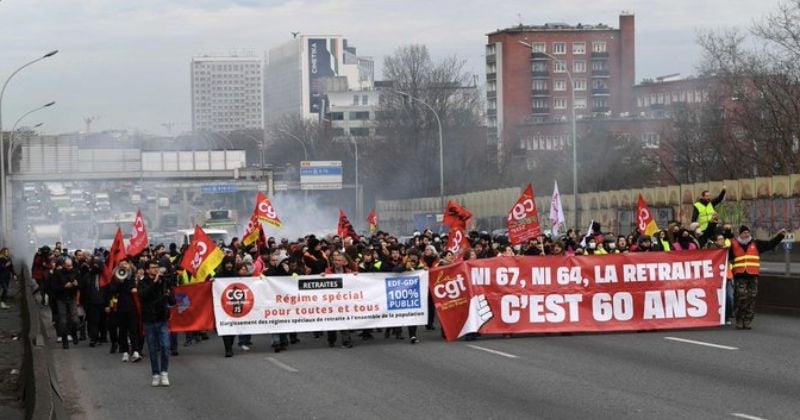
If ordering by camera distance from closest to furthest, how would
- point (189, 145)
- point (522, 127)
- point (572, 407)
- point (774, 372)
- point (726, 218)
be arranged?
point (572, 407)
point (774, 372)
point (726, 218)
point (189, 145)
point (522, 127)

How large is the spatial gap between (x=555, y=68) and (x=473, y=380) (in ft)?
453

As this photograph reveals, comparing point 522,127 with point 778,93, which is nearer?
point 778,93

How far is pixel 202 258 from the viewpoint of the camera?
24219 mm

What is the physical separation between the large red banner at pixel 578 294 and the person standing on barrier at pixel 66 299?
7045 millimetres

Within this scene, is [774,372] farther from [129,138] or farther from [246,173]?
[129,138]

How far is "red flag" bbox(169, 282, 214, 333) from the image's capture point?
75.2ft

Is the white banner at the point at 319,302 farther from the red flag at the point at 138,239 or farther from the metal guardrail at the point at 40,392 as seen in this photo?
the red flag at the point at 138,239

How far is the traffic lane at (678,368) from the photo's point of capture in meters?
14.7

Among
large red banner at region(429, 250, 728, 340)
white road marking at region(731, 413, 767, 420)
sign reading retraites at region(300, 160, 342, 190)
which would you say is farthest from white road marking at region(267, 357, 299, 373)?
sign reading retraites at region(300, 160, 342, 190)

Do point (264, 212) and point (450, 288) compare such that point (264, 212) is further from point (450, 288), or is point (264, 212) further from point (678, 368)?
point (678, 368)

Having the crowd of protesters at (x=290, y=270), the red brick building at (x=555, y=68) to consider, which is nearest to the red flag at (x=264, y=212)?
the crowd of protesters at (x=290, y=270)

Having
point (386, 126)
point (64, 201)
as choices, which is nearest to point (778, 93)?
point (386, 126)

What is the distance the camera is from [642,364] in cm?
1850

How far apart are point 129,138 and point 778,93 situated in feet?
205
